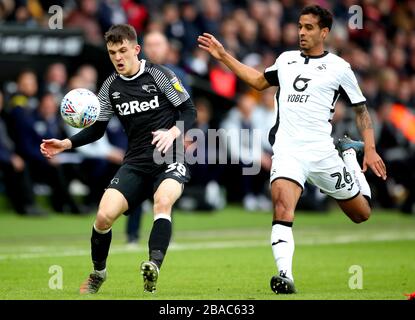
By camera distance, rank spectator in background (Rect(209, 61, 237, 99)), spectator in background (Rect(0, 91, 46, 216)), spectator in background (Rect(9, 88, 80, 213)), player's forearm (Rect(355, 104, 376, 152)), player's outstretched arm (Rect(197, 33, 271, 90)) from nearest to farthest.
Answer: player's forearm (Rect(355, 104, 376, 152)) < player's outstretched arm (Rect(197, 33, 271, 90)) < spectator in background (Rect(0, 91, 46, 216)) < spectator in background (Rect(9, 88, 80, 213)) < spectator in background (Rect(209, 61, 237, 99))

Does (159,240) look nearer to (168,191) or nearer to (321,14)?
(168,191)

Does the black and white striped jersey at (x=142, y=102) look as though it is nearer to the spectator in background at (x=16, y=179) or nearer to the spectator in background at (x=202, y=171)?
the spectator in background at (x=16, y=179)

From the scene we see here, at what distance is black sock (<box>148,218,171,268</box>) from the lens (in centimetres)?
935

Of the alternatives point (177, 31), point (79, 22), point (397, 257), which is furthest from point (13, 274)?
point (177, 31)

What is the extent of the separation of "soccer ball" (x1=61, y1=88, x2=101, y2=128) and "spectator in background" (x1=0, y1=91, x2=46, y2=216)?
8975 mm

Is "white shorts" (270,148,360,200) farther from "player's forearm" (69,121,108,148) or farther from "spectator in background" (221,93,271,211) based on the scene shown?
"spectator in background" (221,93,271,211)

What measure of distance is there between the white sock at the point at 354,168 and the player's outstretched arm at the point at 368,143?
1.28 feet

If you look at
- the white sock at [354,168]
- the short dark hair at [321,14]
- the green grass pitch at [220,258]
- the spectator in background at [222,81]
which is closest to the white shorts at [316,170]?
the white sock at [354,168]

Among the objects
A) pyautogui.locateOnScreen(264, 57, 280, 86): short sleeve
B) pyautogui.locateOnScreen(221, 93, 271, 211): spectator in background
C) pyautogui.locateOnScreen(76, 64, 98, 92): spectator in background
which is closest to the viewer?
pyautogui.locateOnScreen(264, 57, 280, 86): short sleeve

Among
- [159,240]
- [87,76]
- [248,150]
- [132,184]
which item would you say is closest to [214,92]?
[248,150]

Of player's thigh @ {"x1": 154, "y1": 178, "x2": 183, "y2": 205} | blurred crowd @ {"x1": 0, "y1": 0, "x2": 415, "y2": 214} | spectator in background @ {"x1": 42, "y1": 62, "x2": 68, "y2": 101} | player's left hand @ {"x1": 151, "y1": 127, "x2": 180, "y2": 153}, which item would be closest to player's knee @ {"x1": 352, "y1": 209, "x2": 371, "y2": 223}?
player's thigh @ {"x1": 154, "y1": 178, "x2": 183, "y2": 205}

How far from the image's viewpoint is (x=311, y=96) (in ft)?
32.9

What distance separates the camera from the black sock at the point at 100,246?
384 inches

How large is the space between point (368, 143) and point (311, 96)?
0.74 metres
